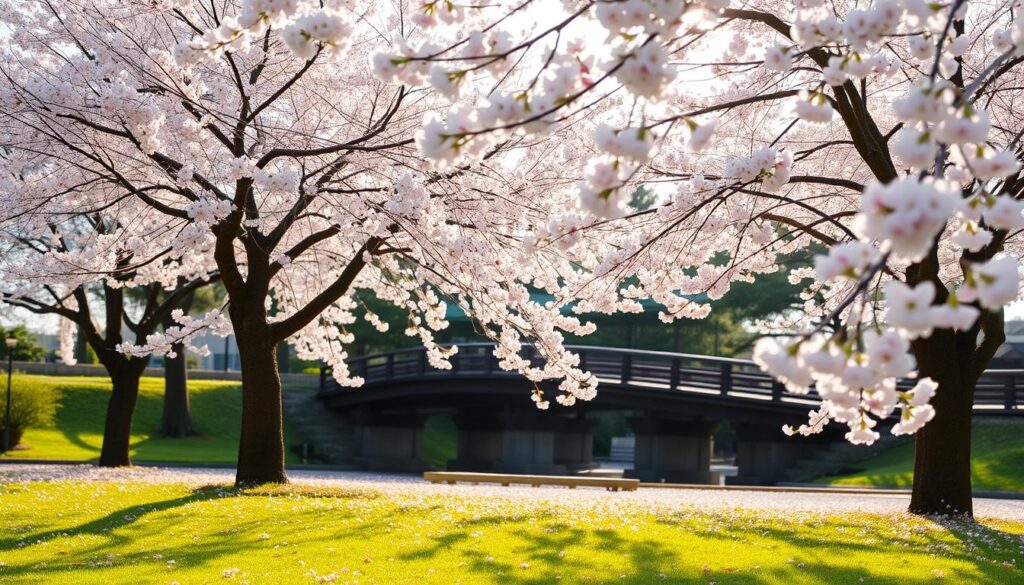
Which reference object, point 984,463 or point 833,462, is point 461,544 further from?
point 833,462

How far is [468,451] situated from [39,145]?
2442cm

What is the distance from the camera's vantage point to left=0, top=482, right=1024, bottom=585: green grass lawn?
889cm

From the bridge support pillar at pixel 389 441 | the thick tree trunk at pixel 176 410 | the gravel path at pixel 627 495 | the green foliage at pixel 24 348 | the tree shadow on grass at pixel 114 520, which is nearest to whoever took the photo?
the tree shadow on grass at pixel 114 520

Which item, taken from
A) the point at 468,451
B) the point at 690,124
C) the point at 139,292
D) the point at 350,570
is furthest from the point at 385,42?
the point at 139,292

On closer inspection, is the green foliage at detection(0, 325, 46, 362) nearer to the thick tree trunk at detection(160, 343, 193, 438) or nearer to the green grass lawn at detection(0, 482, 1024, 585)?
the thick tree trunk at detection(160, 343, 193, 438)

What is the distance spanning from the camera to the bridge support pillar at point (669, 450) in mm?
29906

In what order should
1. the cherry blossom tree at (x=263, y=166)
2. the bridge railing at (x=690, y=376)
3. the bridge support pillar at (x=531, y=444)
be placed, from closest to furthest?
the cherry blossom tree at (x=263, y=166), the bridge railing at (x=690, y=376), the bridge support pillar at (x=531, y=444)

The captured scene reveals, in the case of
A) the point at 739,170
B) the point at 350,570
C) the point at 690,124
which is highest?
the point at 739,170

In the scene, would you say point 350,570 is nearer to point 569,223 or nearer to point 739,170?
point 569,223

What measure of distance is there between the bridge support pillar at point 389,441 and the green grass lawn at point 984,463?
1396 centimetres

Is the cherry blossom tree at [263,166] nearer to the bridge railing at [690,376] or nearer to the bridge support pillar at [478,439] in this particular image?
the bridge railing at [690,376]

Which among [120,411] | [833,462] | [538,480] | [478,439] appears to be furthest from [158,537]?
[478,439]

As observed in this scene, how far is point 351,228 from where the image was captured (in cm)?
1370

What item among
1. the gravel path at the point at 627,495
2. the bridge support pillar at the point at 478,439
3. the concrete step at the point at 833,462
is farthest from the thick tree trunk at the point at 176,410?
the concrete step at the point at 833,462
